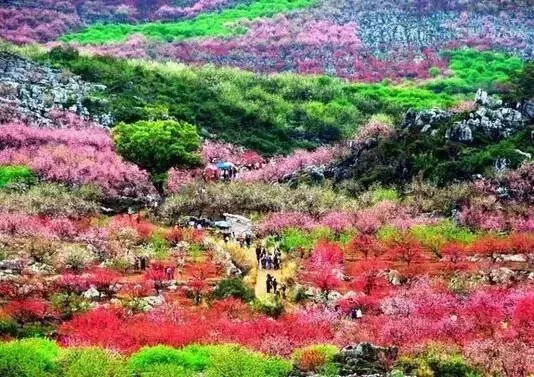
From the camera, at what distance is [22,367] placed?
23.3m

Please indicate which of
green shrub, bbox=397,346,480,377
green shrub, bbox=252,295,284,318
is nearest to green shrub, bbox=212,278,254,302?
green shrub, bbox=252,295,284,318

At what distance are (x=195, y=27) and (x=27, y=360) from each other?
128711mm

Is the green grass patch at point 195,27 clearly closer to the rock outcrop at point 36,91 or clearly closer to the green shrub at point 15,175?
the rock outcrop at point 36,91

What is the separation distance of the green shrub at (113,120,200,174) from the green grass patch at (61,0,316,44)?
255ft

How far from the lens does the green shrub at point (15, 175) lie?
5603 cm

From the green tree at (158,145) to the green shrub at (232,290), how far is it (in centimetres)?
2719

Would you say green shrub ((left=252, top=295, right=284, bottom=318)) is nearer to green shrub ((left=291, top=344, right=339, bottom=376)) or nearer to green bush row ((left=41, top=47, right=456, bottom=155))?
green shrub ((left=291, top=344, right=339, bottom=376))

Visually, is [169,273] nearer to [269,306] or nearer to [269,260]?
[269,260]

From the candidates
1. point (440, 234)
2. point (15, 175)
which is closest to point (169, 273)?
point (440, 234)

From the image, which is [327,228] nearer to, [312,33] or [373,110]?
[373,110]

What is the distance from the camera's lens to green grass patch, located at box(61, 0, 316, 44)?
141 m

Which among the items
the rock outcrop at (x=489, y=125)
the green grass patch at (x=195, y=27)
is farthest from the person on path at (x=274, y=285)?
the green grass patch at (x=195, y=27)

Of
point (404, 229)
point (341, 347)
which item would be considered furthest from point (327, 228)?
point (341, 347)

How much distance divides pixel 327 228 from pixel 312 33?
9506cm
